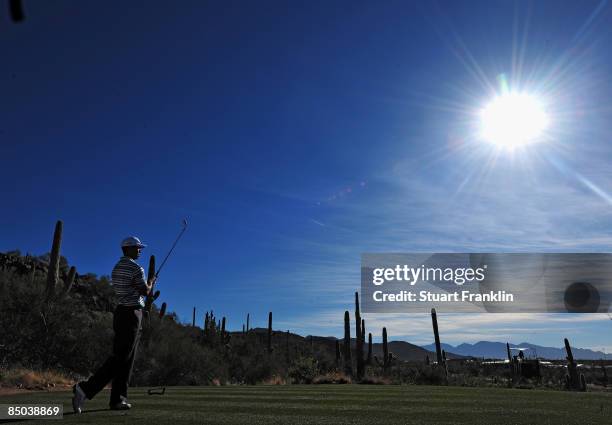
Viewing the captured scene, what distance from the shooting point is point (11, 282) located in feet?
81.5

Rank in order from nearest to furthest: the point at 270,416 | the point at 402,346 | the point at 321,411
Answer: the point at 270,416 < the point at 321,411 < the point at 402,346

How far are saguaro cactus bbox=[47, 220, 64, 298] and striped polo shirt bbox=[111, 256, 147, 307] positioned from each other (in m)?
20.8

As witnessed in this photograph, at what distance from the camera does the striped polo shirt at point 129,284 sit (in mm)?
6199

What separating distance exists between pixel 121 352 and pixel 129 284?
79 centimetres

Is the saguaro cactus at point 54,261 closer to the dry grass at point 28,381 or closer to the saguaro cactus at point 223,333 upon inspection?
the dry grass at point 28,381

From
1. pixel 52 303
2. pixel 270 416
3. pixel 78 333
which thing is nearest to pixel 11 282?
pixel 52 303

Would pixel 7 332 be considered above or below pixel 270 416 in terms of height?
above

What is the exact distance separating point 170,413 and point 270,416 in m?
1.18

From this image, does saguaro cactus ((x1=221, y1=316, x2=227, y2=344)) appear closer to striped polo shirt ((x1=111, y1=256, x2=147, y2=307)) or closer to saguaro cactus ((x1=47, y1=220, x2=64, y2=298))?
saguaro cactus ((x1=47, y1=220, x2=64, y2=298))

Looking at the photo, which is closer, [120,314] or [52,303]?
[120,314]

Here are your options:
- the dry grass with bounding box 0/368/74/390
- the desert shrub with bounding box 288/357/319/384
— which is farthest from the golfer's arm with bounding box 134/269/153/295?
the desert shrub with bounding box 288/357/319/384

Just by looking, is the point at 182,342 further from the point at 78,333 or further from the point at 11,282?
the point at 11,282

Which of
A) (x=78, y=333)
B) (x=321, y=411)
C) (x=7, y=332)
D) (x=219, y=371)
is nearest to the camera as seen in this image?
(x=321, y=411)

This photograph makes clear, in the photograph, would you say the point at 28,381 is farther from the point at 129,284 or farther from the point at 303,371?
the point at 129,284
